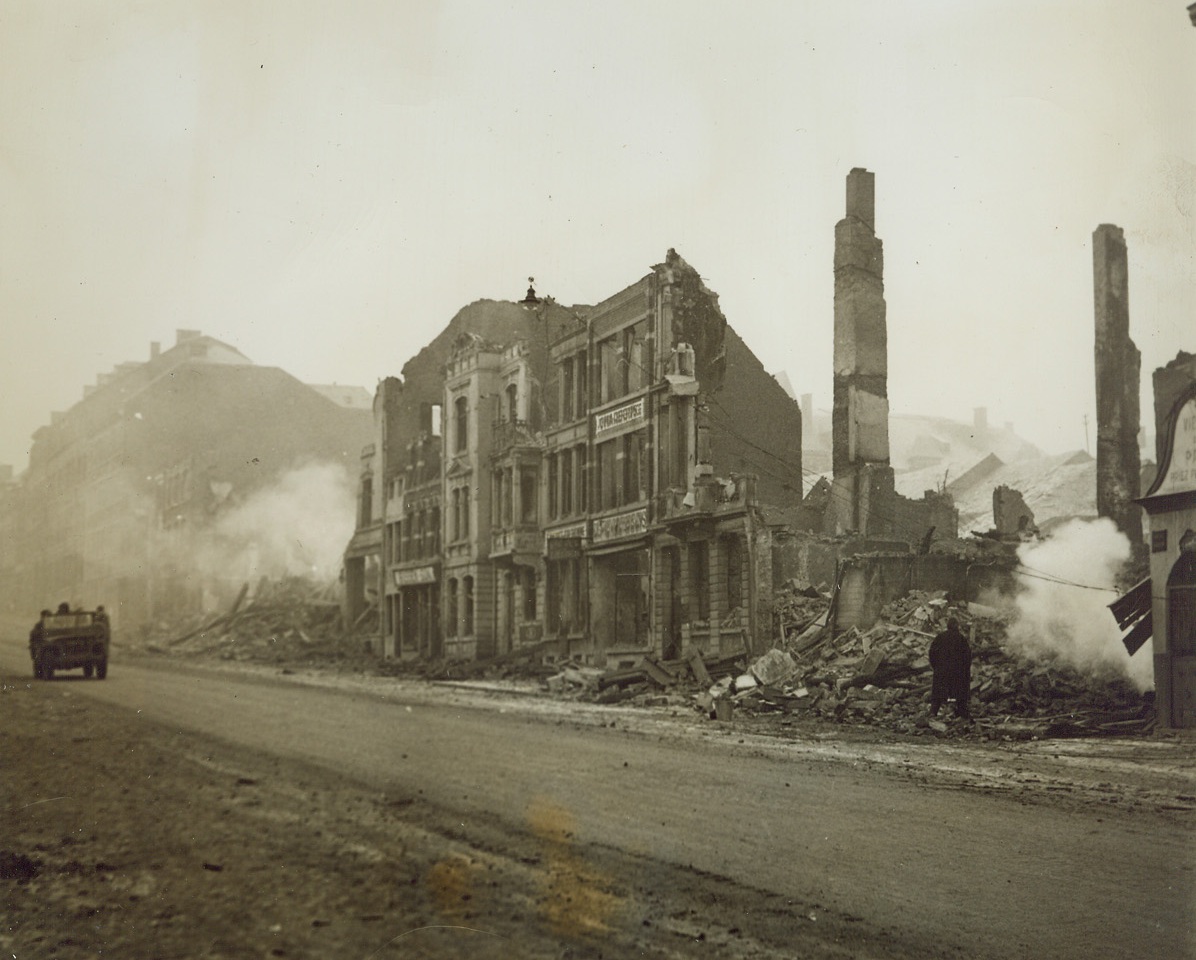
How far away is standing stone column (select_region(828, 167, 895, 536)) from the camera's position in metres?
35.2

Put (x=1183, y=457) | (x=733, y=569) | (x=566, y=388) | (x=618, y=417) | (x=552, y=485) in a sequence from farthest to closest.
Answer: (x=566, y=388), (x=552, y=485), (x=618, y=417), (x=733, y=569), (x=1183, y=457)

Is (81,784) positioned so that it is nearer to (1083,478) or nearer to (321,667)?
(321,667)

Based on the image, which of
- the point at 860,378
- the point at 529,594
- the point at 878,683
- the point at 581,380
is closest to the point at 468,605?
the point at 529,594

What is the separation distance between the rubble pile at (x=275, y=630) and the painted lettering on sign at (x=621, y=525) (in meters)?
18.5

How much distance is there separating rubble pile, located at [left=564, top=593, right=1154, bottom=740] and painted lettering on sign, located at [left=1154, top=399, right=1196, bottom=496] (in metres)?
4.03

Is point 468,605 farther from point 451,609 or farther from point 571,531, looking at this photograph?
point 571,531

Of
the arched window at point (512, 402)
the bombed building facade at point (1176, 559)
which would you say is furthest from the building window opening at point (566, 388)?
the bombed building facade at point (1176, 559)

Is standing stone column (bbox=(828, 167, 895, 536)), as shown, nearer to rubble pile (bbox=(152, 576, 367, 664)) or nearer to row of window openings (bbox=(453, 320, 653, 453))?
row of window openings (bbox=(453, 320, 653, 453))

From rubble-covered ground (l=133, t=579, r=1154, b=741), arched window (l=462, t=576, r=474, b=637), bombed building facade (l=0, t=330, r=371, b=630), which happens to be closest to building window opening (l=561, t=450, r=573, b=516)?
rubble-covered ground (l=133, t=579, r=1154, b=741)

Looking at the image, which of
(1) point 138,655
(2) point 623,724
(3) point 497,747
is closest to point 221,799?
(3) point 497,747

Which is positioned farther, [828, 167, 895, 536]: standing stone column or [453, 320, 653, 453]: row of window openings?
[453, 320, 653, 453]: row of window openings

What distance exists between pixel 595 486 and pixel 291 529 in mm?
34053

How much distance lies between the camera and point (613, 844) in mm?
9641

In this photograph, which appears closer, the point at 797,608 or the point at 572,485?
the point at 797,608
